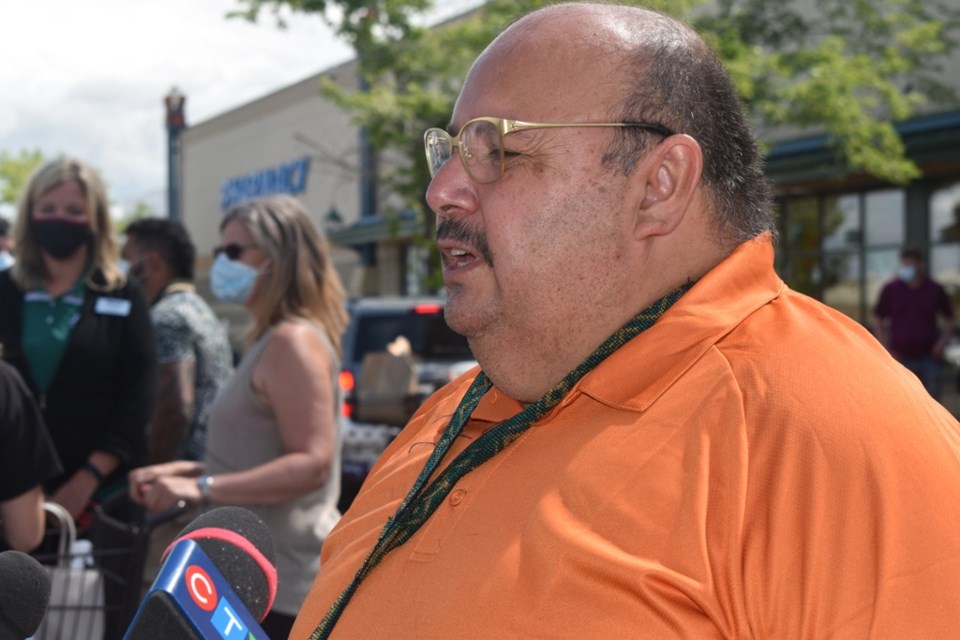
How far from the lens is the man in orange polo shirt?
126cm

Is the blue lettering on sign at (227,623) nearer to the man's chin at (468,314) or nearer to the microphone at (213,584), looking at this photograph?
the microphone at (213,584)

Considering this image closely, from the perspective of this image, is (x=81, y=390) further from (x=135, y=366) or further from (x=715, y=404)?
(x=715, y=404)

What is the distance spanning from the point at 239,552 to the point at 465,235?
57 cm

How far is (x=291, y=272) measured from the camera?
156 inches

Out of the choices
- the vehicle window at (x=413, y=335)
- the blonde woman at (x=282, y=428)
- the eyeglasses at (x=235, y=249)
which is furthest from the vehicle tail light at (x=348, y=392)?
the blonde woman at (x=282, y=428)

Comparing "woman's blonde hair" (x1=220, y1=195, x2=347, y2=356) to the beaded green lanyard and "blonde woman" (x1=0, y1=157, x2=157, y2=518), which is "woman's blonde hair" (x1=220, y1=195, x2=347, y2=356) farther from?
the beaded green lanyard

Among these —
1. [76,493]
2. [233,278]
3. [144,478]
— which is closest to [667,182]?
[144,478]

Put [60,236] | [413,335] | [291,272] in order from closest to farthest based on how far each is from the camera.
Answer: [291,272], [60,236], [413,335]

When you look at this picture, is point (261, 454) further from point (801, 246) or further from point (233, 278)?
point (801, 246)

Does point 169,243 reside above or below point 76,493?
above

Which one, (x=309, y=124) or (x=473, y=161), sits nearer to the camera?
(x=473, y=161)

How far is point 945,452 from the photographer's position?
51.8 inches

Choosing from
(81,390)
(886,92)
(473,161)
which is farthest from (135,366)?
(886,92)

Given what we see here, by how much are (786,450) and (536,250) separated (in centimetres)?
51
